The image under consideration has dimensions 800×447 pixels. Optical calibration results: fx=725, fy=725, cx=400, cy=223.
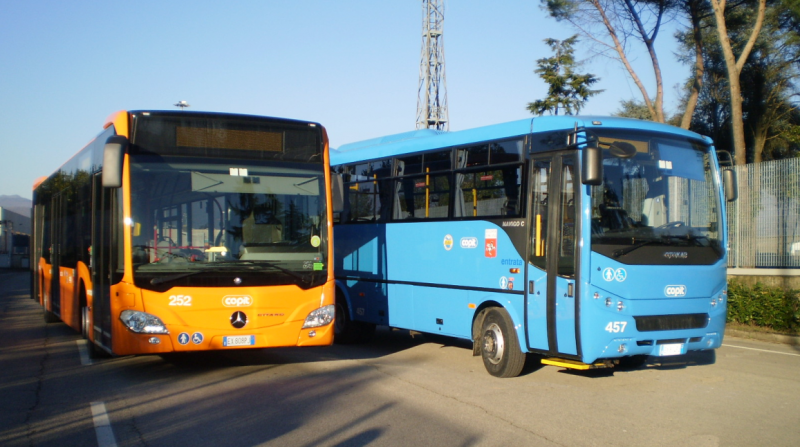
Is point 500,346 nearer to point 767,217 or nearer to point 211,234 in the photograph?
point 211,234

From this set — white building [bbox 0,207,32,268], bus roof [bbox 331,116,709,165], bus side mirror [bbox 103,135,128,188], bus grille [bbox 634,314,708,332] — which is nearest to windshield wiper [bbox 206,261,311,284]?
bus side mirror [bbox 103,135,128,188]

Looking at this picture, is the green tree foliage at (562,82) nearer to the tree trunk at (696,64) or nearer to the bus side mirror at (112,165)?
the tree trunk at (696,64)

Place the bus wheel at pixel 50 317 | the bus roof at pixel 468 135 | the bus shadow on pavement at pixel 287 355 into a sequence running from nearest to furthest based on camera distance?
the bus roof at pixel 468 135
the bus shadow on pavement at pixel 287 355
the bus wheel at pixel 50 317

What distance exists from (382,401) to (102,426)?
2813 millimetres

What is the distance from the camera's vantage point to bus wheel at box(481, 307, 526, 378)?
9.15 m

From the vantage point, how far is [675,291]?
8.52 meters

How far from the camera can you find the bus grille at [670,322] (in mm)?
8320

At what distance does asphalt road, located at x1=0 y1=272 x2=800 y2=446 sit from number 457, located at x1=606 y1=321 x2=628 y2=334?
775 mm

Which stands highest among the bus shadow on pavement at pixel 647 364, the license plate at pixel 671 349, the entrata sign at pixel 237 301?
the entrata sign at pixel 237 301

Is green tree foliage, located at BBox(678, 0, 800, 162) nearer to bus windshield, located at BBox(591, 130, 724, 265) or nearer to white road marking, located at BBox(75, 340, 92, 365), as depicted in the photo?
bus windshield, located at BBox(591, 130, 724, 265)

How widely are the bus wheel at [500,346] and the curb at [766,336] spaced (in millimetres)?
7176

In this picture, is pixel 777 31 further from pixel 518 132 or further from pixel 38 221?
pixel 38 221

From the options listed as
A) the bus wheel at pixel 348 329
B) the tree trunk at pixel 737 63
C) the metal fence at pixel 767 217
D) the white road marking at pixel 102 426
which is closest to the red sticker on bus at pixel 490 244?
the bus wheel at pixel 348 329

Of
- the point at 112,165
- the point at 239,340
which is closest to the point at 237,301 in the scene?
the point at 239,340
